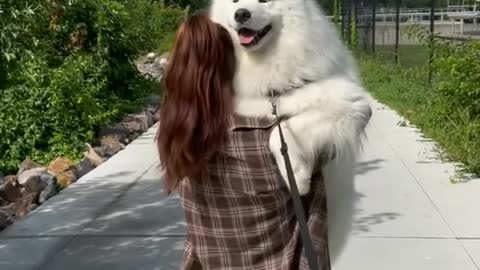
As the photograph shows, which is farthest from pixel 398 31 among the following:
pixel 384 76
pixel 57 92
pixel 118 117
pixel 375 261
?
pixel 375 261

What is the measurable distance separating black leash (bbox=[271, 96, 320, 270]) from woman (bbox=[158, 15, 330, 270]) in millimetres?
74

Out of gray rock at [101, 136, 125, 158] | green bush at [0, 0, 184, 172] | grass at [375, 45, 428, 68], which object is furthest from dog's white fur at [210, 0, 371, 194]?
grass at [375, 45, 428, 68]

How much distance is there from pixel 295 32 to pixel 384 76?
13645mm

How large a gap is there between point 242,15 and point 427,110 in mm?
8406

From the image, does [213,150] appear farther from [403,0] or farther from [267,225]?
[403,0]

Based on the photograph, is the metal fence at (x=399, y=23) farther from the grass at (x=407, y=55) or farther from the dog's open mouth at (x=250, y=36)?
the dog's open mouth at (x=250, y=36)

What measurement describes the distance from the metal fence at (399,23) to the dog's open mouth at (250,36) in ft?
29.3

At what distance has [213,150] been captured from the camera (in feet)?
7.95

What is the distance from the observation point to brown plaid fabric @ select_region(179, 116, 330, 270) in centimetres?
242

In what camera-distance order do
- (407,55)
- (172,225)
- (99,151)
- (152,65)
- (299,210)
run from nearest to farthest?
(299,210), (172,225), (99,151), (407,55), (152,65)

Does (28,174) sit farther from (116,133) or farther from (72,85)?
(72,85)

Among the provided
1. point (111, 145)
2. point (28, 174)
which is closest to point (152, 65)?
point (111, 145)

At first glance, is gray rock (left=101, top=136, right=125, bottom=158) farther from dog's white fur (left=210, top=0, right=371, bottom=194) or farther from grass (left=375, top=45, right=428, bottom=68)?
dog's white fur (left=210, top=0, right=371, bottom=194)

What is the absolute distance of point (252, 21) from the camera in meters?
Result: 2.35
